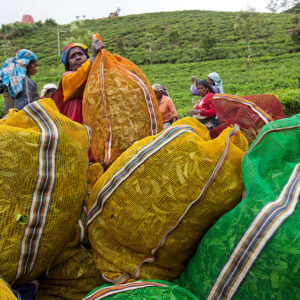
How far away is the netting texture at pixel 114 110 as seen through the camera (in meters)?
1.52

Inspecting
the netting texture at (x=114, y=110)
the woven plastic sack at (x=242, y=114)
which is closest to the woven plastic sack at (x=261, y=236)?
the woven plastic sack at (x=242, y=114)

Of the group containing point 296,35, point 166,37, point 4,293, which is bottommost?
point 4,293

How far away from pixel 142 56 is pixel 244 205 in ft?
104

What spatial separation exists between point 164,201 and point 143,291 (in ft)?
0.93

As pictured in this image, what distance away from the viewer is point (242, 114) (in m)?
1.39

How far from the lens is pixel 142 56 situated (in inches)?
1219

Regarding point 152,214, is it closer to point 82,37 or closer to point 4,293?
point 4,293

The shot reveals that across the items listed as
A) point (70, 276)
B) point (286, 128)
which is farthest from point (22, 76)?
point (286, 128)

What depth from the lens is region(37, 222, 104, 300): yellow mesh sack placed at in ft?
3.83

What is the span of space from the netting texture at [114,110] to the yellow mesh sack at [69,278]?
483 mm

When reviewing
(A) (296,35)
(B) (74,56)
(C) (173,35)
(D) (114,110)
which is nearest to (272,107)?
(D) (114,110)

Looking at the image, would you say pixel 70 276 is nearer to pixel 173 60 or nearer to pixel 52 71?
pixel 52 71

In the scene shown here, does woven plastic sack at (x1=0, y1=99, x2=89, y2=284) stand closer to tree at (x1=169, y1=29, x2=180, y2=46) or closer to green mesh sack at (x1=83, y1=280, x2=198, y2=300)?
green mesh sack at (x1=83, y1=280, x2=198, y2=300)

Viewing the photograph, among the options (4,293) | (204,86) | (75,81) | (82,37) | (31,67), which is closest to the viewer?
(4,293)
